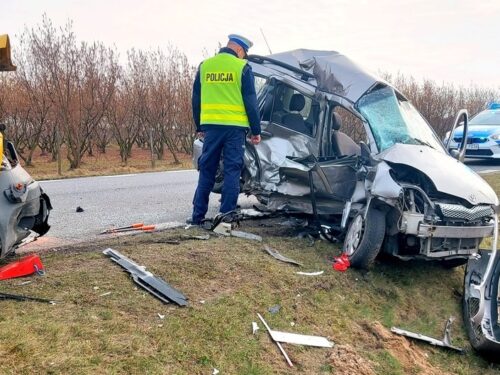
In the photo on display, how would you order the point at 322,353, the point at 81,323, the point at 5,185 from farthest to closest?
the point at 5,185 < the point at 322,353 < the point at 81,323

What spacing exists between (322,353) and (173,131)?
2132 cm

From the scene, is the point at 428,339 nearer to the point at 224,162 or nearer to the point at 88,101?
the point at 224,162

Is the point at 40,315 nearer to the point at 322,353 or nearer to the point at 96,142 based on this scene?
the point at 322,353

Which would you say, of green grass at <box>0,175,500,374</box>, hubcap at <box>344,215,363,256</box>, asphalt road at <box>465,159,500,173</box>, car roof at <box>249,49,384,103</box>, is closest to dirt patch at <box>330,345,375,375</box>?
green grass at <box>0,175,500,374</box>

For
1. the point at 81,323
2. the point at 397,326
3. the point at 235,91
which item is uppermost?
the point at 235,91

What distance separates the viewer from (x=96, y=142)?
25.3 m

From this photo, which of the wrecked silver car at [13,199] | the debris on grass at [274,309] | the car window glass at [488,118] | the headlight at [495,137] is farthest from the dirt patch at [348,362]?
the car window glass at [488,118]

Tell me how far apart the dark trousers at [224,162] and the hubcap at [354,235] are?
51.2 inches

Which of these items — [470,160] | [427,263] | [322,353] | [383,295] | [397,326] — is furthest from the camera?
[470,160]

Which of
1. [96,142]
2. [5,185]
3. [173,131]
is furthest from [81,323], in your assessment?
[96,142]

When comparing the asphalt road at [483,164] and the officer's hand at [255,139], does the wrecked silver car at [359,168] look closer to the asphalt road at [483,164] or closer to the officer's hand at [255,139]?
the officer's hand at [255,139]

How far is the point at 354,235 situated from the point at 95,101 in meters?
17.7

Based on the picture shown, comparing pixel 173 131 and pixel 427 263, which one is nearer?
pixel 427 263

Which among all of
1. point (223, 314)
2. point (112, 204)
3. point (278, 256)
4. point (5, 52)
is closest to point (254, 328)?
point (223, 314)
